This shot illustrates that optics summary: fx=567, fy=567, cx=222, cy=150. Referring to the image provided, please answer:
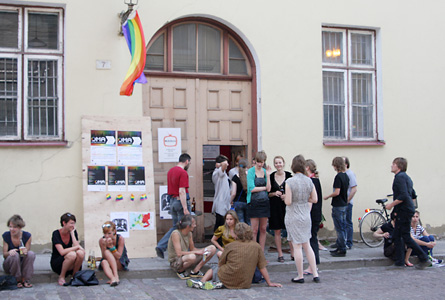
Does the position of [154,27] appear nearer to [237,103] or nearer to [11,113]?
[237,103]

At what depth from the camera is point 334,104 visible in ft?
37.9

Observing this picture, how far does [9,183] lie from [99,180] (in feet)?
Answer: 4.67

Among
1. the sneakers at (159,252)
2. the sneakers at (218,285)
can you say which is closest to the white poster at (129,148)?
the sneakers at (159,252)

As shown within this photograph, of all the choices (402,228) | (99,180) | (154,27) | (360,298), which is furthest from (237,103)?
(360,298)

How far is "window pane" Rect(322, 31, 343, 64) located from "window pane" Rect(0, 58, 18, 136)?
19.5ft

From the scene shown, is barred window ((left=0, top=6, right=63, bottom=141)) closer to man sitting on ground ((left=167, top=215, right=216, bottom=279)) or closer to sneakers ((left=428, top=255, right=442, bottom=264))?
man sitting on ground ((left=167, top=215, right=216, bottom=279))

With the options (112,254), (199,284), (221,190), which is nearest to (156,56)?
(221,190)

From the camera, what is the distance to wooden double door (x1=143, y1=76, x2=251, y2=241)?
1030cm

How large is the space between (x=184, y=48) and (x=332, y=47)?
3.09 meters

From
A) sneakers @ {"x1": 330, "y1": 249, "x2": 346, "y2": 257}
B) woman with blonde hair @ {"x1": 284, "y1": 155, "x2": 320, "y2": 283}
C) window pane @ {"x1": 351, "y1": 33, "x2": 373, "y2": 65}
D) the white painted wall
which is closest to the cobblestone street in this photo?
woman with blonde hair @ {"x1": 284, "y1": 155, "x2": 320, "y2": 283}

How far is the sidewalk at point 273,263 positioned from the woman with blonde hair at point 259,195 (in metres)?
0.60

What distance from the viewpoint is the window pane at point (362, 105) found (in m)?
11.7

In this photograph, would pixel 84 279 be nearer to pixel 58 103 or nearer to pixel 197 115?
pixel 58 103

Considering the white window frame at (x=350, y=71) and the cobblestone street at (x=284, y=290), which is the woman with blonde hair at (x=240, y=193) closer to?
the cobblestone street at (x=284, y=290)
